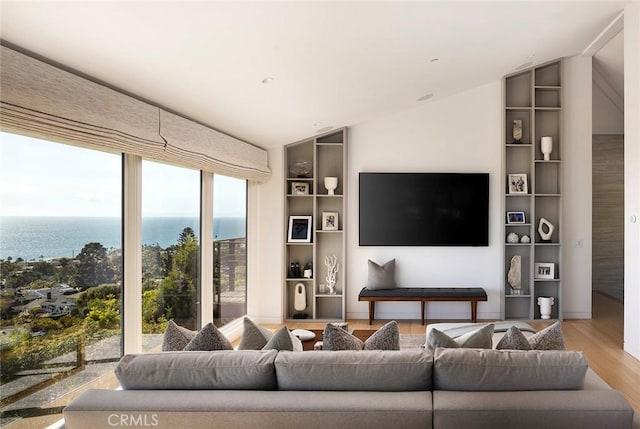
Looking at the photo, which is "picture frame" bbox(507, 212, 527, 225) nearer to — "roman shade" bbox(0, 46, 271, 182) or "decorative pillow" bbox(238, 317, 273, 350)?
"roman shade" bbox(0, 46, 271, 182)

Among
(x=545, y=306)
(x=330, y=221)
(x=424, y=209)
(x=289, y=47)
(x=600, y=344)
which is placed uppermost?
(x=289, y=47)

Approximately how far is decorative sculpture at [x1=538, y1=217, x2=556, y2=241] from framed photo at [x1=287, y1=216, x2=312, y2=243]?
10.2ft

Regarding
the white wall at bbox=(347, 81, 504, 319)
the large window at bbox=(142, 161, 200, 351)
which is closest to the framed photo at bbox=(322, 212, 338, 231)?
the white wall at bbox=(347, 81, 504, 319)

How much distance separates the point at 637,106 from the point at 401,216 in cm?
291

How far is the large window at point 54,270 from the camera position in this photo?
7.77ft

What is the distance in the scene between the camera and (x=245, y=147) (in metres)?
5.29

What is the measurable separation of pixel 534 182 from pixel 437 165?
1.31 metres

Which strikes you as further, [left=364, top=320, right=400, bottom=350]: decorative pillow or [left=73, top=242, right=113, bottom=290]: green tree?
[left=73, top=242, right=113, bottom=290]: green tree

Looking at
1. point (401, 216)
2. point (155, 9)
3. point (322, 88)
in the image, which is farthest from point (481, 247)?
point (155, 9)

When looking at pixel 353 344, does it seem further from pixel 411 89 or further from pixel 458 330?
pixel 411 89

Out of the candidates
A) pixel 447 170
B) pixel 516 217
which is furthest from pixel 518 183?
pixel 447 170

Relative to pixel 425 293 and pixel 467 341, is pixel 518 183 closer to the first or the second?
pixel 425 293

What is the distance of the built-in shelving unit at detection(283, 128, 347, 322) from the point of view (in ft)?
20.9

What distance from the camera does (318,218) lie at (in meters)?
6.48
